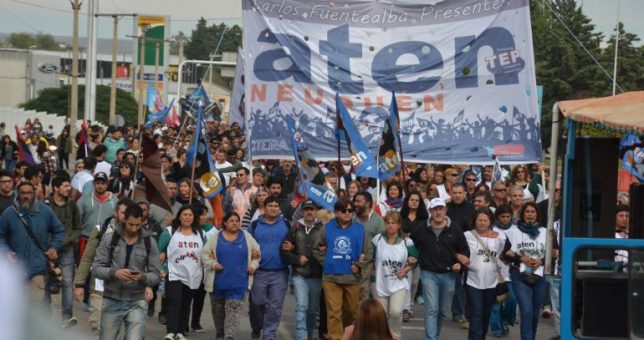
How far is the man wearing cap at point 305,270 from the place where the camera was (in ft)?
39.0

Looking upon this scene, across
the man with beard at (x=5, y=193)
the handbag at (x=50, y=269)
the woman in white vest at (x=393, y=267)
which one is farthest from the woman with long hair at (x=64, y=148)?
the woman in white vest at (x=393, y=267)

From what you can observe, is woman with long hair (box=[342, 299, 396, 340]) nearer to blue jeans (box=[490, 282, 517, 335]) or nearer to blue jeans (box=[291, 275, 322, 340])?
blue jeans (box=[291, 275, 322, 340])

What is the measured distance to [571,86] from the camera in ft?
202

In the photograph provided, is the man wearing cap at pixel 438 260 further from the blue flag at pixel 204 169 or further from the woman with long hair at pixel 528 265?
the blue flag at pixel 204 169

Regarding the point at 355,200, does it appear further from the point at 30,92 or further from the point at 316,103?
the point at 30,92

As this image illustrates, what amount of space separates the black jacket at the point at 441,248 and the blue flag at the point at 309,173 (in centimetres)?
159

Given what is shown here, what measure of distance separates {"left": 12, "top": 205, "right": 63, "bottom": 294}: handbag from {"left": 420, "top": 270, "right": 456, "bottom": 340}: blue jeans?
3567 mm

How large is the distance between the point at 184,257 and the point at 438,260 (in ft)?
7.97

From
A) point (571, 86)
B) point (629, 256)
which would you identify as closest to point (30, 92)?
point (571, 86)

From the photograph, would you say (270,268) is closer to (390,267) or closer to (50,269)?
(390,267)

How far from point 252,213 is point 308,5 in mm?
3350

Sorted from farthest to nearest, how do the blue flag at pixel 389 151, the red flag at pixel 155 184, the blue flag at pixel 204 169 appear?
the blue flag at pixel 204 169
the blue flag at pixel 389 151
the red flag at pixel 155 184

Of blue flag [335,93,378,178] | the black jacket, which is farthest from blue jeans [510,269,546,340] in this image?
blue flag [335,93,378,178]

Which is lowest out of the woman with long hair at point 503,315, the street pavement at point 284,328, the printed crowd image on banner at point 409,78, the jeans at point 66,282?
the street pavement at point 284,328
